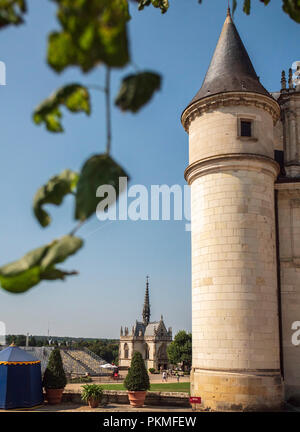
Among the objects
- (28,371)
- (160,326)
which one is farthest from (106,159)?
(160,326)

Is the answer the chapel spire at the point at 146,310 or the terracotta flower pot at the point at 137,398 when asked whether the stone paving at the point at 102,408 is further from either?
the chapel spire at the point at 146,310

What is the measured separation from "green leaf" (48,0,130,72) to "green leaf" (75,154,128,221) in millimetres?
247

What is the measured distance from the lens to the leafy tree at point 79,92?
1.03 meters

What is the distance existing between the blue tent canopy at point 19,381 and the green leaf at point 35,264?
658 inches

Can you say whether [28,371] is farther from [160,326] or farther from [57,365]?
[160,326]

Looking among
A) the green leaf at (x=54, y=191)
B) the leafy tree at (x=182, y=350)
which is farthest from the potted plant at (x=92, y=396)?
the leafy tree at (x=182, y=350)

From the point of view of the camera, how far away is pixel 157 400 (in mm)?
16453

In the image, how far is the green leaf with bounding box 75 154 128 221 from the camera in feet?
3.65

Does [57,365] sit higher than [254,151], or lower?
lower

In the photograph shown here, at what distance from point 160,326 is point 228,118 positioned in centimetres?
6554

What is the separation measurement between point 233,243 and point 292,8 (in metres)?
13.2

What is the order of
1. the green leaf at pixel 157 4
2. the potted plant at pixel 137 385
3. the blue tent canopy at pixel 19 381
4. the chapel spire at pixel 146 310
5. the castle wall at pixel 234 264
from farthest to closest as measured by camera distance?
the chapel spire at pixel 146 310 → the blue tent canopy at pixel 19 381 → the potted plant at pixel 137 385 → the castle wall at pixel 234 264 → the green leaf at pixel 157 4

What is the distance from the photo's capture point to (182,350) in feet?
201

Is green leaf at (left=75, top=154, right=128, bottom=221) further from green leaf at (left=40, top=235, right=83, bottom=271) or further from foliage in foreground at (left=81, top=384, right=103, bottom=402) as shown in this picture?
foliage in foreground at (left=81, top=384, right=103, bottom=402)
